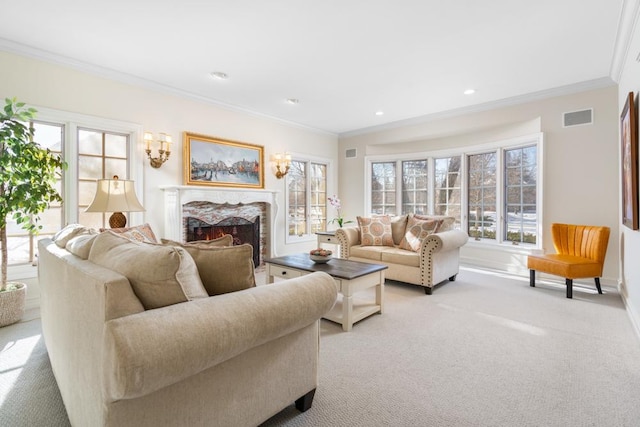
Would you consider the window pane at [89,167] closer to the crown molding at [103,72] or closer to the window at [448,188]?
the crown molding at [103,72]

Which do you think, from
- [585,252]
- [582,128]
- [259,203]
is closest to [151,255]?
[259,203]

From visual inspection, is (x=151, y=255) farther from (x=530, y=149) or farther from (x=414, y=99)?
(x=530, y=149)

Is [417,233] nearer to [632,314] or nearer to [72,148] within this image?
[632,314]

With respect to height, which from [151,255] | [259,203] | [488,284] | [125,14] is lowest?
[488,284]

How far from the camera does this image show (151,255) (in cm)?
123

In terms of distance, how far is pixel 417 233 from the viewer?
4230 millimetres

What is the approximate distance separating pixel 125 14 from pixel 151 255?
2416 millimetres

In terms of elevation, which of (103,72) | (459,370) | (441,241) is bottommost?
(459,370)

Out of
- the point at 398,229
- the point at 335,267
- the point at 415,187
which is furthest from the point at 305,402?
the point at 415,187

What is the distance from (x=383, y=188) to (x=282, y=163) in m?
2.27

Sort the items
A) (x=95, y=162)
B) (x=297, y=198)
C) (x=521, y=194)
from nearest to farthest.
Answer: (x=95, y=162) → (x=521, y=194) → (x=297, y=198)

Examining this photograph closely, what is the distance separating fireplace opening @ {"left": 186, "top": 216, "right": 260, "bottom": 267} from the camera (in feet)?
14.6

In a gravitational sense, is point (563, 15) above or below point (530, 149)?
above

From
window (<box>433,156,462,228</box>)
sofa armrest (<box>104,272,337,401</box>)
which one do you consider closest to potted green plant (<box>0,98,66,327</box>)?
sofa armrest (<box>104,272,337,401</box>)
